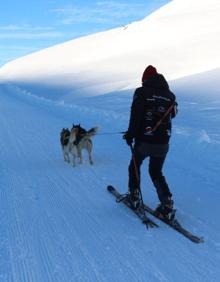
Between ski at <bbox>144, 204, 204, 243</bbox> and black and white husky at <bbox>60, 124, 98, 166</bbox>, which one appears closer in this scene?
ski at <bbox>144, 204, 204, 243</bbox>

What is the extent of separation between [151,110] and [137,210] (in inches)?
56.2

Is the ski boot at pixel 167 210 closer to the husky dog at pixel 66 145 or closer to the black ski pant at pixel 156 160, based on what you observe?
the black ski pant at pixel 156 160

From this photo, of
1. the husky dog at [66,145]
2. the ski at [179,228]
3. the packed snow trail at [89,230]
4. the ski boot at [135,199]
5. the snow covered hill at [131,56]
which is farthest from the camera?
the snow covered hill at [131,56]

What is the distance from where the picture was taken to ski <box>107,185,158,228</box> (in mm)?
5777

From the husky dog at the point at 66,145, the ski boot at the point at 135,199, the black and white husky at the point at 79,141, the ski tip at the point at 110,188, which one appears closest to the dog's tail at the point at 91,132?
the black and white husky at the point at 79,141

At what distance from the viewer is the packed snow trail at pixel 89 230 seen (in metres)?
4.53

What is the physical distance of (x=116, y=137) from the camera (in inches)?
526

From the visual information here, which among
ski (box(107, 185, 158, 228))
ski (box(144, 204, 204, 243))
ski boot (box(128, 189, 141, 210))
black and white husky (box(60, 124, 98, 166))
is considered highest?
black and white husky (box(60, 124, 98, 166))

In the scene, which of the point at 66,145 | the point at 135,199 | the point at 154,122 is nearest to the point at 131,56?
the point at 66,145

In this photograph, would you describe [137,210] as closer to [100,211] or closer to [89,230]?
[100,211]

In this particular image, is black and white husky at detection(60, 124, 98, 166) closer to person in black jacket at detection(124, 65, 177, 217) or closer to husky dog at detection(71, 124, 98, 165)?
husky dog at detection(71, 124, 98, 165)

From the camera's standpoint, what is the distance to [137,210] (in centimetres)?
628

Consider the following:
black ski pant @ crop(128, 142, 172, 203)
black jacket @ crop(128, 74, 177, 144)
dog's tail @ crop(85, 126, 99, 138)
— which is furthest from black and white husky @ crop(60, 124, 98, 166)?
black jacket @ crop(128, 74, 177, 144)

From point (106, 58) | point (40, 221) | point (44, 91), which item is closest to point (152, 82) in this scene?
point (40, 221)
